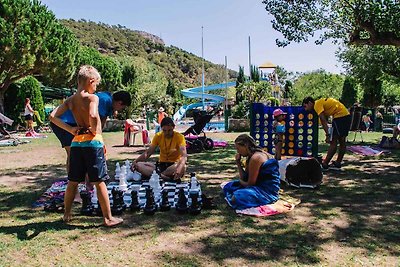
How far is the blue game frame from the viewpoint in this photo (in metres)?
7.75

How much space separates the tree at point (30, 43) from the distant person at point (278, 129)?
1428 cm

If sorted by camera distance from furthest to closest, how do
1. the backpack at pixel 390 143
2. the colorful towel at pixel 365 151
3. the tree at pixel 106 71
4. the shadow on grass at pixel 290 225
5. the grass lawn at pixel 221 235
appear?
the tree at pixel 106 71
the backpack at pixel 390 143
the colorful towel at pixel 365 151
the shadow on grass at pixel 290 225
the grass lawn at pixel 221 235

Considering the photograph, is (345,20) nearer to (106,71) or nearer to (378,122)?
(378,122)

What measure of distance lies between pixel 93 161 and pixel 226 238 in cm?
152

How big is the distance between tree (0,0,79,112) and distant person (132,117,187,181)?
14.1 m

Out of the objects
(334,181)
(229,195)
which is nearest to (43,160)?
(229,195)

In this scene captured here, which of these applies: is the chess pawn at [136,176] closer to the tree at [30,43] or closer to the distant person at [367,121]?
the tree at [30,43]

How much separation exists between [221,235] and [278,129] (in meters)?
4.13

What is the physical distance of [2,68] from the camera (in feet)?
59.6

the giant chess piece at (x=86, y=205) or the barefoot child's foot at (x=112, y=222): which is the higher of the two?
the giant chess piece at (x=86, y=205)

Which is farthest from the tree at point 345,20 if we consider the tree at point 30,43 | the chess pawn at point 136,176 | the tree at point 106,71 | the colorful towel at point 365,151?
the tree at point 106,71

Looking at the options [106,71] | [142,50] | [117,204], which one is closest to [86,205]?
[117,204]

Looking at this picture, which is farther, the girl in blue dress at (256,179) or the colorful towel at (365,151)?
the colorful towel at (365,151)

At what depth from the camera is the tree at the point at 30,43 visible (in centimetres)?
1739
